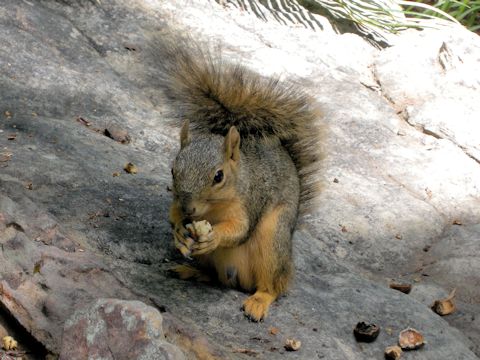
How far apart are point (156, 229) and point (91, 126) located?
116 centimetres

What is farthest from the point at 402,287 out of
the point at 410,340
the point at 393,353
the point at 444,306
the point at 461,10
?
the point at 461,10

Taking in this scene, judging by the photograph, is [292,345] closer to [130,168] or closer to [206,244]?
[206,244]

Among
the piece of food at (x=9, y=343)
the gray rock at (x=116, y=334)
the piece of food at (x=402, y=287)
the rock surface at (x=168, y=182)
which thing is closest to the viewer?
the gray rock at (x=116, y=334)

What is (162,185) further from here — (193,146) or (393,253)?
(393,253)

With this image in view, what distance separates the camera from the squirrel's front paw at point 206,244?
113 inches

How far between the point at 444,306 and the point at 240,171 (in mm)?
1355

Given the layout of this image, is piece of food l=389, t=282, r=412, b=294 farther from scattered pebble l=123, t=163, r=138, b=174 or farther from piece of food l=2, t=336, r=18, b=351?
piece of food l=2, t=336, r=18, b=351

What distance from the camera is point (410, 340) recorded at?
3.06 m

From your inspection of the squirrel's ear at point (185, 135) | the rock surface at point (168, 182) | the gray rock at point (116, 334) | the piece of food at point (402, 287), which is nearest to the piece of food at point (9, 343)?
the rock surface at point (168, 182)

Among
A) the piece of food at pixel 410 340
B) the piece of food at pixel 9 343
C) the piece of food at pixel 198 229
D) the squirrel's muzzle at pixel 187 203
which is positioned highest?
the squirrel's muzzle at pixel 187 203

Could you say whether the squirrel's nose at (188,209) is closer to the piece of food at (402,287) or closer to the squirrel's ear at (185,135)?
the squirrel's ear at (185,135)

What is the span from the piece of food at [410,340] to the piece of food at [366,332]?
4.3 inches

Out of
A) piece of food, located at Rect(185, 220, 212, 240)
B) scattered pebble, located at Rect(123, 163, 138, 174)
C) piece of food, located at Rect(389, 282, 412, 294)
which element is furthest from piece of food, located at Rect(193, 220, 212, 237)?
piece of food, located at Rect(389, 282, 412, 294)

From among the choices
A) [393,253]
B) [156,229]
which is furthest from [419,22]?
[156,229]
